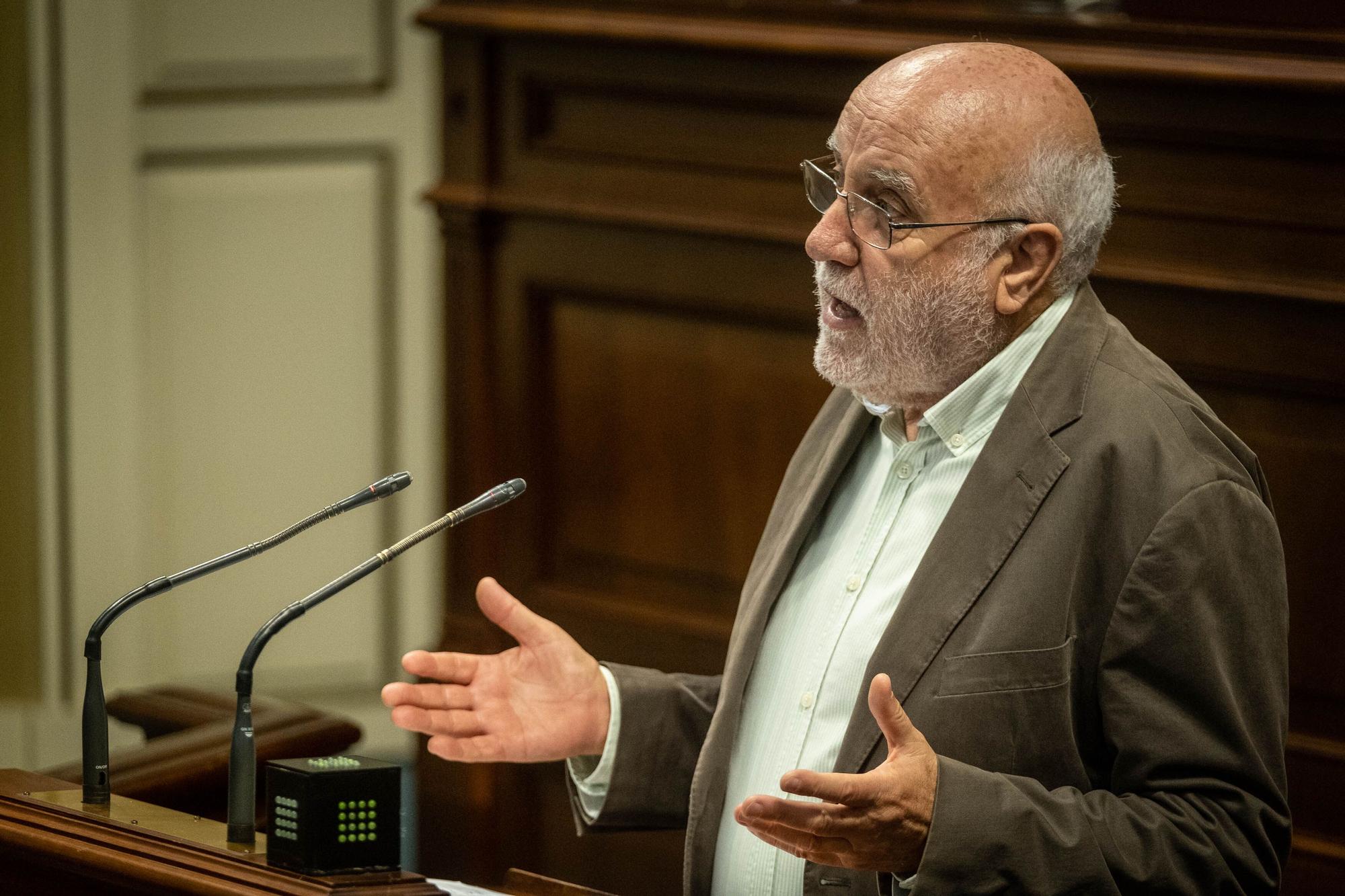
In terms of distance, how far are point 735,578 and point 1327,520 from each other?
1076 mm

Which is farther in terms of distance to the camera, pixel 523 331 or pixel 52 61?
pixel 52 61

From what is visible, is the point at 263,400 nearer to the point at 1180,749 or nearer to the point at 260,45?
the point at 260,45

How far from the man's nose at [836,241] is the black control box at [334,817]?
0.70m


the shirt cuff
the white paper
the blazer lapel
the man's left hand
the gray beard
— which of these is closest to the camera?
the man's left hand

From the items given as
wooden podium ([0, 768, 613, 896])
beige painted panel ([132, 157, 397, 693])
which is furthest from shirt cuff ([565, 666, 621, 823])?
beige painted panel ([132, 157, 397, 693])

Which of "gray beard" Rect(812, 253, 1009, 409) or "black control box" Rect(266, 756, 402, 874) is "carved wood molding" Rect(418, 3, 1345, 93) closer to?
"gray beard" Rect(812, 253, 1009, 409)

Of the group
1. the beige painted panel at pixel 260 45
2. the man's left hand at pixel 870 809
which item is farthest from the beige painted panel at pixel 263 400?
the man's left hand at pixel 870 809

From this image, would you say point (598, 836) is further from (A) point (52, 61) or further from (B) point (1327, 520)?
(A) point (52, 61)

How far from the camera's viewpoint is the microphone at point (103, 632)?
169 cm

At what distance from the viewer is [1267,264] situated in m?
2.55

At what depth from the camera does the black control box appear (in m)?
1.50

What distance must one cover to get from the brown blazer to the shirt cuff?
281 mm

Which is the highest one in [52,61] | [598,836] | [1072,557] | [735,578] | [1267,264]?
[52,61]

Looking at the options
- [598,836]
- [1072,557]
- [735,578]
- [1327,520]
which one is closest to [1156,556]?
[1072,557]
